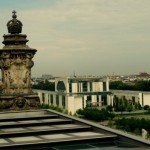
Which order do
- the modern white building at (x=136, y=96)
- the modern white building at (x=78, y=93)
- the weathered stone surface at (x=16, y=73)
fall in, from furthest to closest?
1. the modern white building at (x=136, y=96)
2. the modern white building at (x=78, y=93)
3. the weathered stone surface at (x=16, y=73)

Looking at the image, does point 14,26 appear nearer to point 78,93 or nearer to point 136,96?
point 78,93

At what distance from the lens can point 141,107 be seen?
87.1m

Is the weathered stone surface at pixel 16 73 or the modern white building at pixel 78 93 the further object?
the modern white building at pixel 78 93

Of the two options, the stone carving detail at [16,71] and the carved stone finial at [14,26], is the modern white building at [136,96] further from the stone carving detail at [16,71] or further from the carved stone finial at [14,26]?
the stone carving detail at [16,71]

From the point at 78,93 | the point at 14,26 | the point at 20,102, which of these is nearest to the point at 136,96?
the point at 78,93

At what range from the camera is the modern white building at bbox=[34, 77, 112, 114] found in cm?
8142

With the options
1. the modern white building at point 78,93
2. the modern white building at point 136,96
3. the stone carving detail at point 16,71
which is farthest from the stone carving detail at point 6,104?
the modern white building at point 136,96

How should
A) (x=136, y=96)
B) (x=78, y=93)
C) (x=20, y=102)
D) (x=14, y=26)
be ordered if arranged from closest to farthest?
(x=20, y=102), (x=14, y=26), (x=78, y=93), (x=136, y=96)

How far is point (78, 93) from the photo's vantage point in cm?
8800

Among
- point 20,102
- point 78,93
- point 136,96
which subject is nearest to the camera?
point 20,102

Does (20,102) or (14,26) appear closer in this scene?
(20,102)

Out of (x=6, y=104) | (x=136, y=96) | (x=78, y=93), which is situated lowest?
(x=6, y=104)

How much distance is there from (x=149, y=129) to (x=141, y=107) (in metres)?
38.5

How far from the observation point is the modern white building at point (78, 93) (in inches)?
3205
